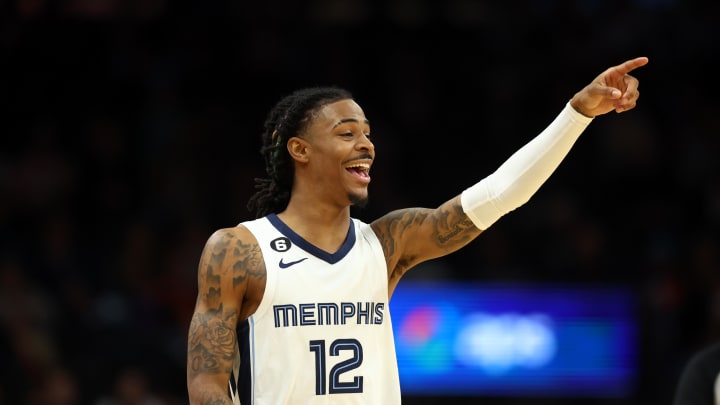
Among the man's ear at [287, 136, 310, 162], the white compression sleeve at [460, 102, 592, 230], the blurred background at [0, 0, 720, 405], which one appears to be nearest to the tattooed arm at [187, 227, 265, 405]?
the man's ear at [287, 136, 310, 162]

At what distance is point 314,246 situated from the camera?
15.8 ft

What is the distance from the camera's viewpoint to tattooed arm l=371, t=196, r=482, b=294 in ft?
16.1

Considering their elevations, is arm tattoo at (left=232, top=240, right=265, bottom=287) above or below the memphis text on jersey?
above

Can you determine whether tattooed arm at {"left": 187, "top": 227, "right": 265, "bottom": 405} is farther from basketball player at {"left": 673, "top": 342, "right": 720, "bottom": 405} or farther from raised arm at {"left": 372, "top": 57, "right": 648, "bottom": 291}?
basketball player at {"left": 673, "top": 342, "right": 720, "bottom": 405}

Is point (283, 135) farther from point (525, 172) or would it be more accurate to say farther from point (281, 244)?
point (525, 172)

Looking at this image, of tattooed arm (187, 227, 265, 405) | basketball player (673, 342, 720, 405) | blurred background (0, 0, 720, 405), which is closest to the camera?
tattooed arm (187, 227, 265, 405)

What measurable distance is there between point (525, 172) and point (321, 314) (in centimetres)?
100

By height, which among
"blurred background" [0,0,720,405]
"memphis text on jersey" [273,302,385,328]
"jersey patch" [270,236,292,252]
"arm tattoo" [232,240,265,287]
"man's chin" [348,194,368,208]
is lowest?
"memphis text on jersey" [273,302,385,328]

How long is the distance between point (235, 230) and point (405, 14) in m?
8.47

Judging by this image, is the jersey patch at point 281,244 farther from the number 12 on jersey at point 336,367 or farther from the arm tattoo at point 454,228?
the arm tattoo at point 454,228

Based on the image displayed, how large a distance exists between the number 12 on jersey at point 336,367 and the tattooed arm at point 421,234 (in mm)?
435

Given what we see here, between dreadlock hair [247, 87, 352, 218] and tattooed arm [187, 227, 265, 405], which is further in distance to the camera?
dreadlock hair [247, 87, 352, 218]

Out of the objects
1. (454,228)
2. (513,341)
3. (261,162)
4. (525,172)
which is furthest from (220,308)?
(261,162)

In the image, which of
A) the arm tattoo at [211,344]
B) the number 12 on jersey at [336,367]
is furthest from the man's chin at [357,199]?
the arm tattoo at [211,344]
